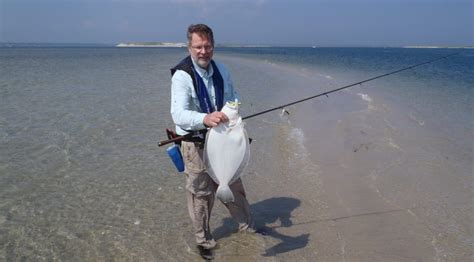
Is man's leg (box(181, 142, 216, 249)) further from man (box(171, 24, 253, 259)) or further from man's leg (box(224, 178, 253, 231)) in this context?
man's leg (box(224, 178, 253, 231))

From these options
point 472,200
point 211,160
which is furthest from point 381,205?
point 211,160

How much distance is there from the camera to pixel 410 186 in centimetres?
645

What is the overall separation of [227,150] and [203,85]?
662 mm

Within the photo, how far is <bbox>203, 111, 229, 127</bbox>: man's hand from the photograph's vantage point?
354cm

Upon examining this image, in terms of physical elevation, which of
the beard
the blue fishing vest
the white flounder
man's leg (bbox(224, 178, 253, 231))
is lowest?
man's leg (bbox(224, 178, 253, 231))

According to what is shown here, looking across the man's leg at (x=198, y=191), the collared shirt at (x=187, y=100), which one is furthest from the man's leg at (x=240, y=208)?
the collared shirt at (x=187, y=100)

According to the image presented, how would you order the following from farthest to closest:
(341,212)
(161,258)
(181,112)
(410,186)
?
1. (410,186)
2. (341,212)
3. (161,258)
4. (181,112)

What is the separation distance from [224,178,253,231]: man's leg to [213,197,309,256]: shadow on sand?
24 centimetres

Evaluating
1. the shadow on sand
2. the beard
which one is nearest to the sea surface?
the shadow on sand

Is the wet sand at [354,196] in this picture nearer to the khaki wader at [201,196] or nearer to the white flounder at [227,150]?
the khaki wader at [201,196]

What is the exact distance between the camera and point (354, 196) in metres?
6.04

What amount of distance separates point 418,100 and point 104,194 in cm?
1284

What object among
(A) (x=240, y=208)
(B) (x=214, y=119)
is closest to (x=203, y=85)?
(B) (x=214, y=119)

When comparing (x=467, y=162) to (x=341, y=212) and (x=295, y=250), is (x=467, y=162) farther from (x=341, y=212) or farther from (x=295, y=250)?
(x=295, y=250)
